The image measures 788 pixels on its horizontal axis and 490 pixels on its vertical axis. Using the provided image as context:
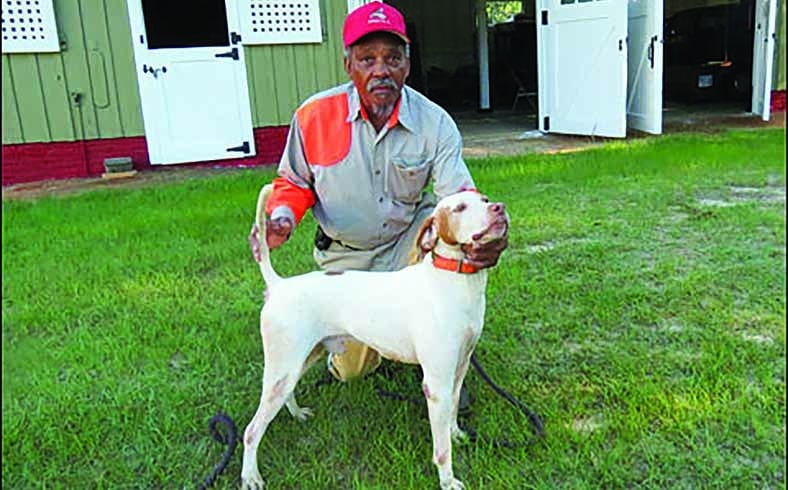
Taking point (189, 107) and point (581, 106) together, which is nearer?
point (189, 107)

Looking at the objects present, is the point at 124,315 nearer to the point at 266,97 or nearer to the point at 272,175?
the point at 272,175

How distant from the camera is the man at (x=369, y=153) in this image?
6.00 feet

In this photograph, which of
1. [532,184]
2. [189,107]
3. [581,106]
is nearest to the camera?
[532,184]

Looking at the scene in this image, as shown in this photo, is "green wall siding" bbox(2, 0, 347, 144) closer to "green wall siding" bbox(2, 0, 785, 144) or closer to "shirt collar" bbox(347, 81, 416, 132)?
"green wall siding" bbox(2, 0, 785, 144)

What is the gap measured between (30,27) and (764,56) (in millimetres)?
7357

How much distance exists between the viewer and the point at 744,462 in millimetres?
1603

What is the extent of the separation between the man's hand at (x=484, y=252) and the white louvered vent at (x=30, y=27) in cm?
518

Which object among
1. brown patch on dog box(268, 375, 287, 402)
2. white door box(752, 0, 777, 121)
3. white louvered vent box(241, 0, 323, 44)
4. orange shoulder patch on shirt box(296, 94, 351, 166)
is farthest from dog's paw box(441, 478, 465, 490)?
white door box(752, 0, 777, 121)

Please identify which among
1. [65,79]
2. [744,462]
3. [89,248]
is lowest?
[744,462]

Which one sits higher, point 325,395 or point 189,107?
point 189,107

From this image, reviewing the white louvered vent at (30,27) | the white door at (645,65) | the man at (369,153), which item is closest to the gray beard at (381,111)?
the man at (369,153)

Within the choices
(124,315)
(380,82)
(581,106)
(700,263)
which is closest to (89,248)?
(124,315)

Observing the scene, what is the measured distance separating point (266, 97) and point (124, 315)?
3.86 metres

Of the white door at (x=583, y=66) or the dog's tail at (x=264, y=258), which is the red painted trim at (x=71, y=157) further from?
the dog's tail at (x=264, y=258)
